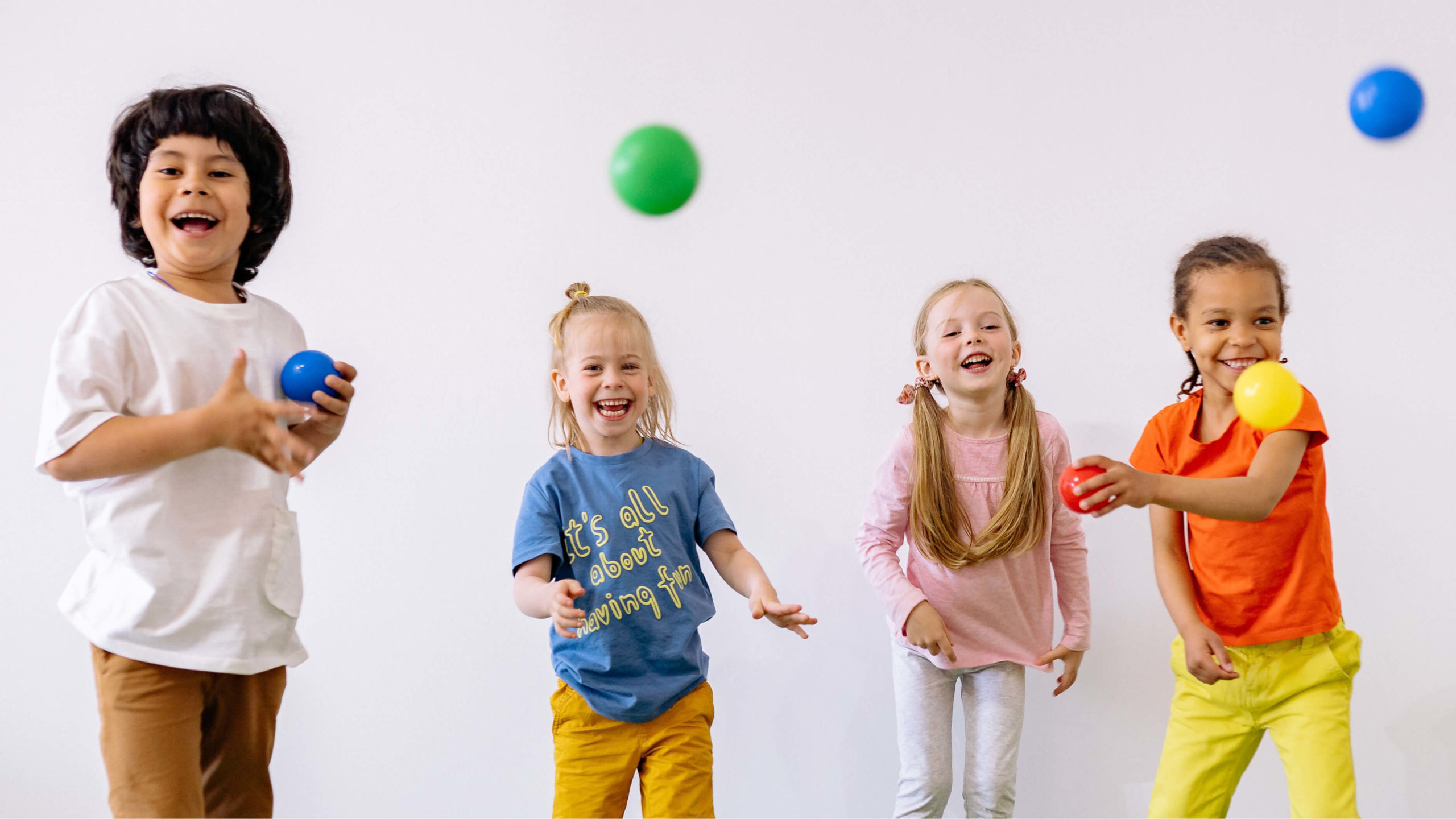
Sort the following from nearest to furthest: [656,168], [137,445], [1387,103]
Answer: [137,445]
[1387,103]
[656,168]

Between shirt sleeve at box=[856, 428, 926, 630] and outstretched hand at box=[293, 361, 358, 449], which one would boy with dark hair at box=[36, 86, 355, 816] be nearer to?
outstretched hand at box=[293, 361, 358, 449]

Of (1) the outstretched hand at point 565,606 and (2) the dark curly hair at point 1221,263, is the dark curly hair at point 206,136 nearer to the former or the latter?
(1) the outstretched hand at point 565,606

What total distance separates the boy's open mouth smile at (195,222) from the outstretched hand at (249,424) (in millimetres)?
266

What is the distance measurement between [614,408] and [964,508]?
68 centimetres

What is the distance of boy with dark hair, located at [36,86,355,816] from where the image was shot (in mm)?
1416

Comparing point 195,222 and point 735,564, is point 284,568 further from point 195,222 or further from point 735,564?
point 735,564

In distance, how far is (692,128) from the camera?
2.43 m

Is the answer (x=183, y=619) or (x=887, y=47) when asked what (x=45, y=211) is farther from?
(x=887, y=47)

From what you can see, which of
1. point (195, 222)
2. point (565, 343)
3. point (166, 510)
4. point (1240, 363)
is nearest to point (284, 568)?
point (166, 510)

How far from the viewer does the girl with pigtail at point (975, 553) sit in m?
2.00

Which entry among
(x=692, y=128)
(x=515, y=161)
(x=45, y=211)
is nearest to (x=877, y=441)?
(x=692, y=128)

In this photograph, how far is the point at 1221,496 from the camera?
164 cm

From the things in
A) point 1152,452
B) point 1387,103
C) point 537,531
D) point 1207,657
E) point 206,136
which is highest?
point 1387,103

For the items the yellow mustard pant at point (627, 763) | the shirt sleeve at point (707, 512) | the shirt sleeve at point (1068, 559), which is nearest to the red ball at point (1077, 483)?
the shirt sleeve at point (1068, 559)
